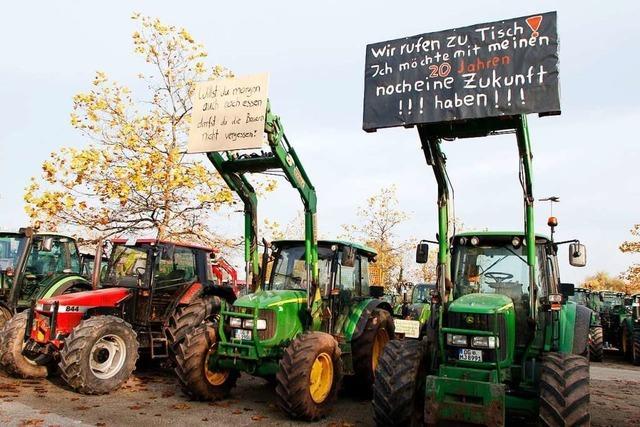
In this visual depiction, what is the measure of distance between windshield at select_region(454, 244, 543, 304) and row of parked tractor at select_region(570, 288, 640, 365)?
8.89 metres

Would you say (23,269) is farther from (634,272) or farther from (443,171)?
(634,272)

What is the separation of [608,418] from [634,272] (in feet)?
97.8

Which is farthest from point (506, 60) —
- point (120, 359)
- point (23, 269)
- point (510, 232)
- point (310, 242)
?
point (23, 269)

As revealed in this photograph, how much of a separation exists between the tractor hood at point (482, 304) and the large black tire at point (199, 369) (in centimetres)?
340

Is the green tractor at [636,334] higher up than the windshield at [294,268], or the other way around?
the windshield at [294,268]

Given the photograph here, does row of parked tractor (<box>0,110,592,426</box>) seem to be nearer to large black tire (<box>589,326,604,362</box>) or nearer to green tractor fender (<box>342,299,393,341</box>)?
green tractor fender (<box>342,299,393,341</box>)

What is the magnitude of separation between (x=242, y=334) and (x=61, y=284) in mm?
4722

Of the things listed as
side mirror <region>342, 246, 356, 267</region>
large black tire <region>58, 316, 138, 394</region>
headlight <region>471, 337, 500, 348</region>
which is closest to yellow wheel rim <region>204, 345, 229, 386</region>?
large black tire <region>58, 316, 138, 394</region>

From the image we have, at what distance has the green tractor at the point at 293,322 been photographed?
700 cm

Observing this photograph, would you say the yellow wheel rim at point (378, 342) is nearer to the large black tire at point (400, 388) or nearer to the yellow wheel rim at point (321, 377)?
the yellow wheel rim at point (321, 377)

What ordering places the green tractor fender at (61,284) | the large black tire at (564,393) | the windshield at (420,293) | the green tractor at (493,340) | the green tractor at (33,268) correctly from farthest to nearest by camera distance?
the windshield at (420,293), the green tractor at (33,268), the green tractor fender at (61,284), the green tractor at (493,340), the large black tire at (564,393)

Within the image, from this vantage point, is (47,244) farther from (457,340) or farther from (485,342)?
(485,342)

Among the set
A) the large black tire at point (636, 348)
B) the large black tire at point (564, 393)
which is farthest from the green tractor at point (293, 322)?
the large black tire at point (636, 348)

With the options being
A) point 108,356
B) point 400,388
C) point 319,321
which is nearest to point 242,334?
point 319,321
